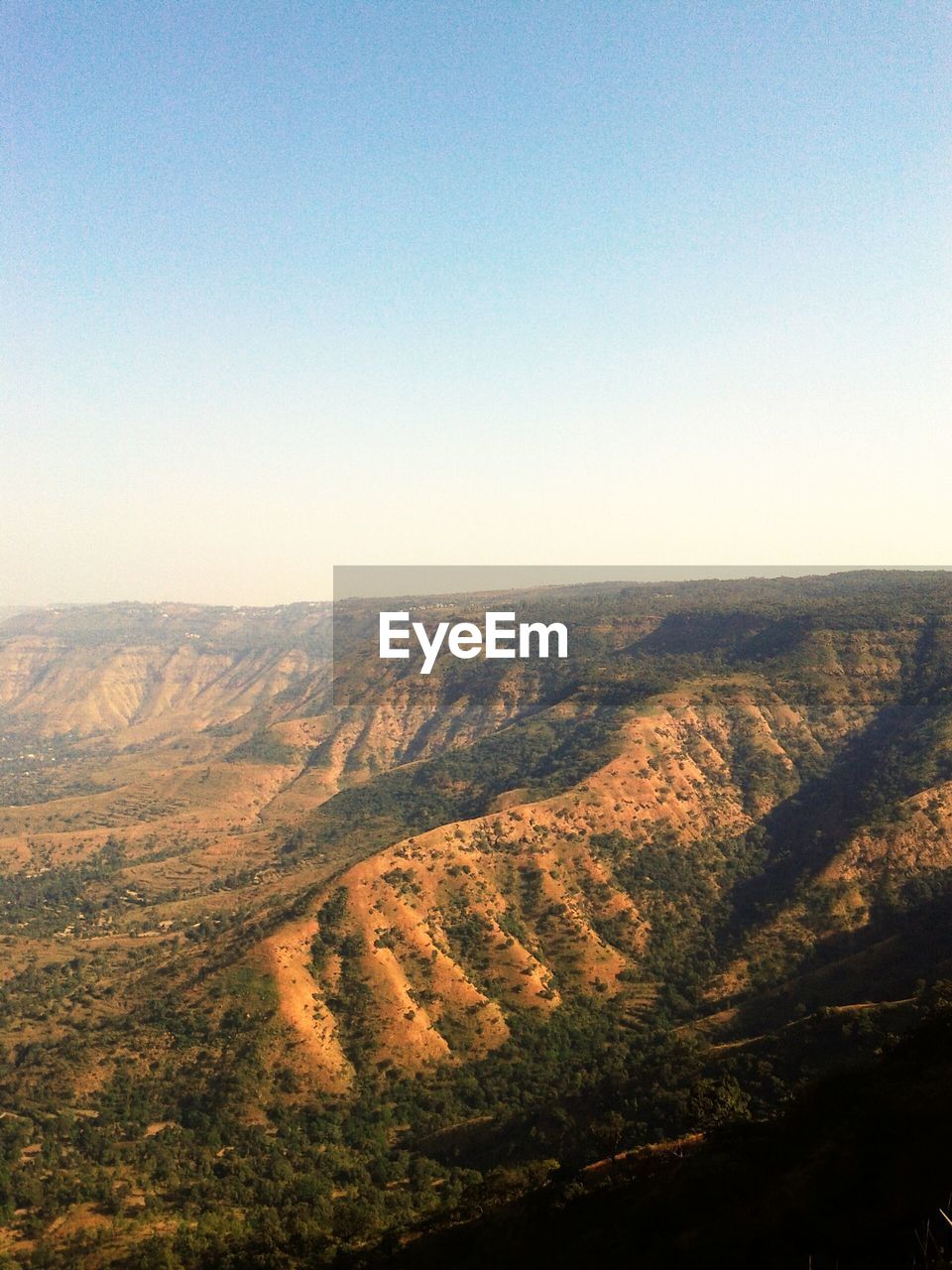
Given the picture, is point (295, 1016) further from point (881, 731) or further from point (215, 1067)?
point (881, 731)

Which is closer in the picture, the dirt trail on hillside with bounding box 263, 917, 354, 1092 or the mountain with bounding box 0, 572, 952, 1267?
the mountain with bounding box 0, 572, 952, 1267

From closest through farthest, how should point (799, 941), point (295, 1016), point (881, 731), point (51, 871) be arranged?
point (295, 1016) → point (799, 941) → point (881, 731) → point (51, 871)

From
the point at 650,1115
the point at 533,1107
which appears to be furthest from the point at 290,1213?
the point at 650,1115

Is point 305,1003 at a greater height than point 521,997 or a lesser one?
greater

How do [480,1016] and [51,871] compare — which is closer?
[480,1016]

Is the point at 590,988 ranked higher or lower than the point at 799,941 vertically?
lower

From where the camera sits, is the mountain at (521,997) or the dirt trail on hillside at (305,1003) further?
the dirt trail on hillside at (305,1003)

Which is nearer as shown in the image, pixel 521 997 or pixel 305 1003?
pixel 305 1003

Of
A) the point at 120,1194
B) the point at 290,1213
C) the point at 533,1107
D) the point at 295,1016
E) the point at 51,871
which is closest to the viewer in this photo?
the point at 290,1213
